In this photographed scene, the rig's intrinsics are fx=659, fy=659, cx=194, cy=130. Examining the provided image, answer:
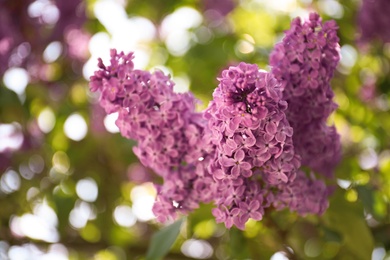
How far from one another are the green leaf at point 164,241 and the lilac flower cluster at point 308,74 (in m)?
0.32

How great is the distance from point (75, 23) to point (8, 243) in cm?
84

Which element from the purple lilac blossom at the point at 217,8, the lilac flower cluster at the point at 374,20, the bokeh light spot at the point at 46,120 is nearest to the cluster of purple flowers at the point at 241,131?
the lilac flower cluster at the point at 374,20

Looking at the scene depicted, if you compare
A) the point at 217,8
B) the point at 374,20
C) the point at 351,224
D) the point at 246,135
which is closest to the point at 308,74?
the point at 246,135

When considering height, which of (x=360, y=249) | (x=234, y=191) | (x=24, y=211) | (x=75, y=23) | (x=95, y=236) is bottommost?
(x=95, y=236)

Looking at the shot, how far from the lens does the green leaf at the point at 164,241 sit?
52.0 inches

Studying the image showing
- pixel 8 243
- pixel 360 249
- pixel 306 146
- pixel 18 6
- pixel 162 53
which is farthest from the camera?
pixel 162 53

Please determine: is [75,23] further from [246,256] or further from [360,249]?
[360,249]

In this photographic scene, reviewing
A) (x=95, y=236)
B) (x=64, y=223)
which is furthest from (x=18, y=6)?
(x=95, y=236)

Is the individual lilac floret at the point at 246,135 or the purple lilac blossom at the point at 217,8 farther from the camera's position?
the purple lilac blossom at the point at 217,8

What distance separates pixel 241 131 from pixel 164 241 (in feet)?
1.37

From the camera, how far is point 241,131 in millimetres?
1031

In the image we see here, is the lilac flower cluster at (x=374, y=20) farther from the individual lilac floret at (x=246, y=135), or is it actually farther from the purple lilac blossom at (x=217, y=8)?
the individual lilac floret at (x=246, y=135)

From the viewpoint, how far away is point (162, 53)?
2760 mm

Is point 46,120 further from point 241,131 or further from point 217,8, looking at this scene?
point 241,131
